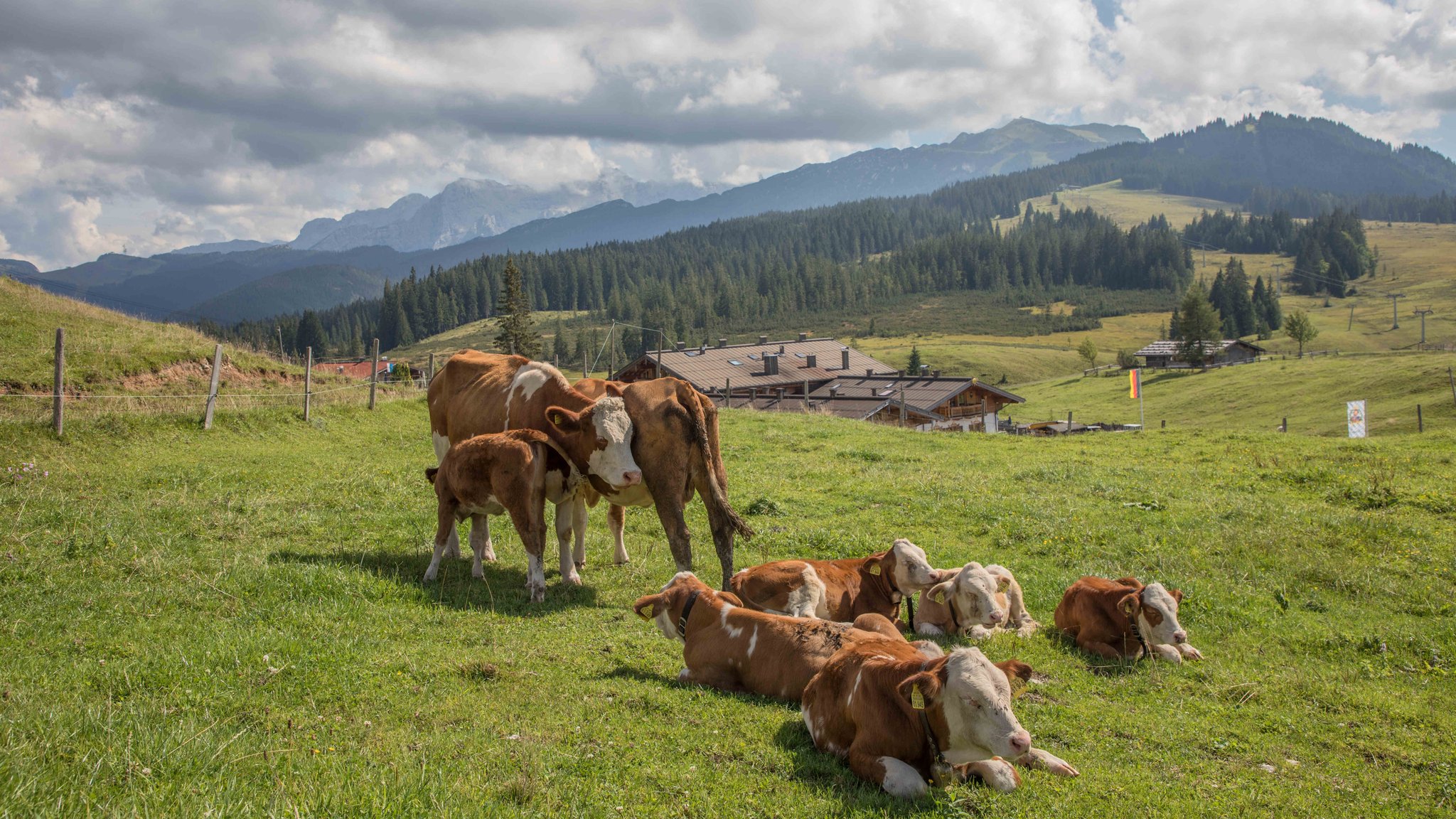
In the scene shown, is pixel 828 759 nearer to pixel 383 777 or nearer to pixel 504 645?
pixel 383 777

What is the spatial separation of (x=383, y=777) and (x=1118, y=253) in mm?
217097

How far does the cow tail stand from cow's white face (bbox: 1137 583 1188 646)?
4.31 metres

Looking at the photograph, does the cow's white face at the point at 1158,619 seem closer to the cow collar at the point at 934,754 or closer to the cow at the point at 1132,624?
the cow at the point at 1132,624

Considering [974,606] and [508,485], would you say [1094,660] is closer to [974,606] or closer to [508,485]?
[974,606]

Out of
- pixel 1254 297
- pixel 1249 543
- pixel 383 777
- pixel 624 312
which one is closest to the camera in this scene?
pixel 383 777

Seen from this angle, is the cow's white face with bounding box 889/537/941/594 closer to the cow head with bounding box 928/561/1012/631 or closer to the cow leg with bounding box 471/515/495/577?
the cow head with bounding box 928/561/1012/631

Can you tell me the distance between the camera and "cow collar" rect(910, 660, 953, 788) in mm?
5480

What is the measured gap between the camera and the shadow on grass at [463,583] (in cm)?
927

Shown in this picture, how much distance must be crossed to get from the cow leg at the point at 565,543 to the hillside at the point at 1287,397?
3997 centimetres

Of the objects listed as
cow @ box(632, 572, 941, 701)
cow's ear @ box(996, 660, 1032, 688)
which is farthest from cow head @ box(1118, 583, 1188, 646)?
cow's ear @ box(996, 660, 1032, 688)

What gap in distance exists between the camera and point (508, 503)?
32.6 ft

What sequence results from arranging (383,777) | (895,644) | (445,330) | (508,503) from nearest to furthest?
(383,777) → (895,644) → (508,503) → (445,330)

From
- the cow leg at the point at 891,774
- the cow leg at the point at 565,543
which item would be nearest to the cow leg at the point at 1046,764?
the cow leg at the point at 891,774

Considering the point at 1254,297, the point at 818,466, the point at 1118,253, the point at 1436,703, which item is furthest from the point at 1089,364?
the point at 1436,703
